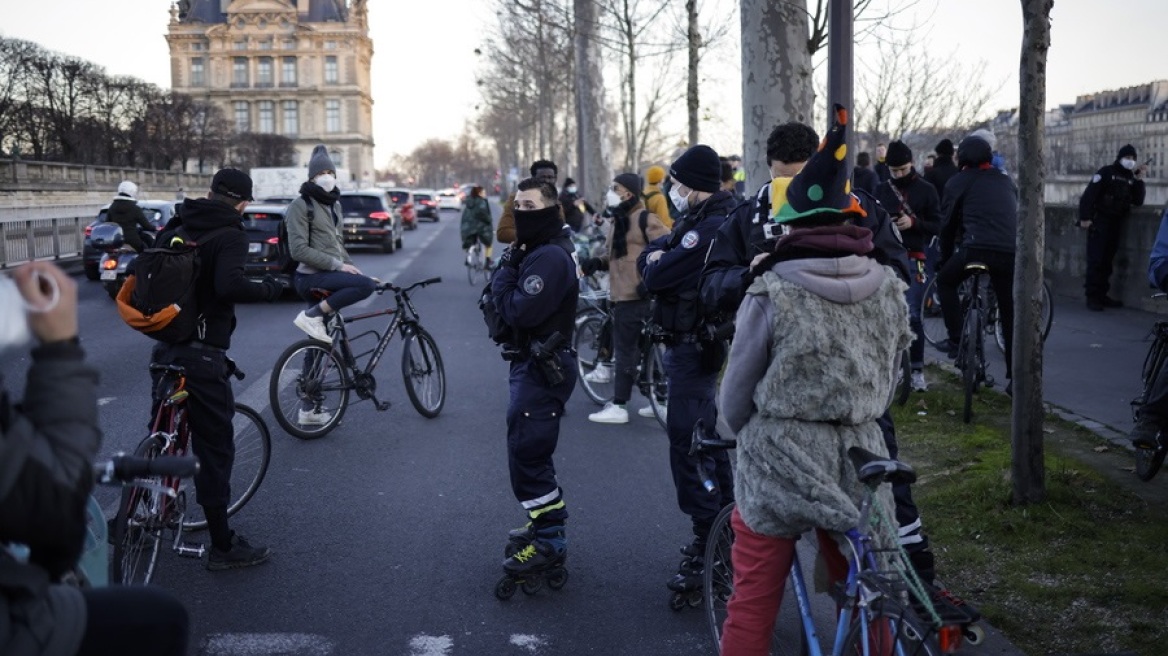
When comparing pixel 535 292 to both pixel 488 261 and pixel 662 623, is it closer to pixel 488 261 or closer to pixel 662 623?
pixel 662 623

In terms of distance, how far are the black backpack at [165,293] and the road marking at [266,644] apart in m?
1.48

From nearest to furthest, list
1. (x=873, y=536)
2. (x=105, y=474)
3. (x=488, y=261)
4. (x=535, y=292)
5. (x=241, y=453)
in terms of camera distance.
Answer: (x=105, y=474) → (x=873, y=536) → (x=535, y=292) → (x=241, y=453) → (x=488, y=261)

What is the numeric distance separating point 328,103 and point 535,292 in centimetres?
14437

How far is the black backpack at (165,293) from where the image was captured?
5660 mm

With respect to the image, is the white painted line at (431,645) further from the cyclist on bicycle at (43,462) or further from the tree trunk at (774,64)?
the tree trunk at (774,64)

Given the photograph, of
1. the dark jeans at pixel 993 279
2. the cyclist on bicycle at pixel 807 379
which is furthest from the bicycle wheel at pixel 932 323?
the cyclist on bicycle at pixel 807 379

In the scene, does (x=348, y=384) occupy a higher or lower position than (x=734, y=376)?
lower

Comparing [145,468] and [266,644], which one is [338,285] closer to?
[266,644]

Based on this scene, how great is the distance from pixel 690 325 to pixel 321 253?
4.41m

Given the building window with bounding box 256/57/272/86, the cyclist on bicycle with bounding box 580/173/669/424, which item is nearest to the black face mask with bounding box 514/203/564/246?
the cyclist on bicycle with bounding box 580/173/669/424

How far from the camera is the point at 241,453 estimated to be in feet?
22.2

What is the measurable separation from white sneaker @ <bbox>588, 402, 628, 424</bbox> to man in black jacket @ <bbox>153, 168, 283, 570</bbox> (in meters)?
4.21

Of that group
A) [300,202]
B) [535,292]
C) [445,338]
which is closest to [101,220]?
[445,338]

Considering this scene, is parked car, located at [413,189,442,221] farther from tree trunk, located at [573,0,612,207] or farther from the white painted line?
the white painted line
